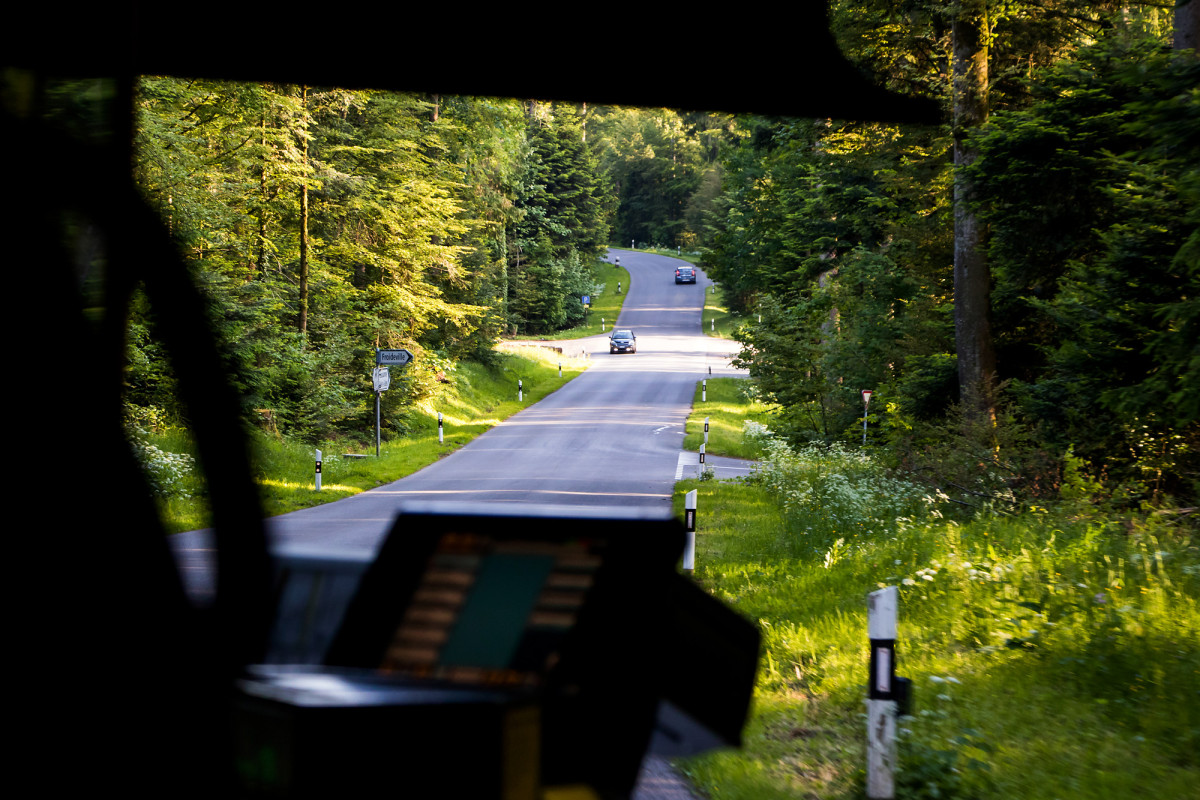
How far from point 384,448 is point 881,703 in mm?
21135

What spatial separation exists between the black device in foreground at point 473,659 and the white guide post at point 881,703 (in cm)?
361

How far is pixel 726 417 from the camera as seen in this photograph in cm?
3409

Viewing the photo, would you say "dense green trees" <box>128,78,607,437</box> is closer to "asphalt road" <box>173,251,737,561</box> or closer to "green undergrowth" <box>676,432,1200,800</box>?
"asphalt road" <box>173,251,737,561</box>

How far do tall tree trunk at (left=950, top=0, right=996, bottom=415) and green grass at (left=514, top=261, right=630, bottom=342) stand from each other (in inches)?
1672

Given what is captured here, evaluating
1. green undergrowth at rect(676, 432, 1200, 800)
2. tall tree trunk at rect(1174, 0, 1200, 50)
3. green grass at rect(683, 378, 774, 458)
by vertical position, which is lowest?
green grass at rect(683, 378, 774, 458)

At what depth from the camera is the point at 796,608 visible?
778 cm

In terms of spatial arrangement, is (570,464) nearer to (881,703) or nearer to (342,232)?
(342,232)

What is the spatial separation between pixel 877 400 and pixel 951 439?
21.9 ft

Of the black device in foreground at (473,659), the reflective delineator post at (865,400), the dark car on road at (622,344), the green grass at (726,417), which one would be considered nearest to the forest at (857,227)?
the reflective delineator post at (865,400)

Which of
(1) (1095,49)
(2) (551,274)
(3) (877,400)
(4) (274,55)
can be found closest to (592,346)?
(2) (551,274)

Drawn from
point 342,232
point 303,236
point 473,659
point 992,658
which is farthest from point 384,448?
point 473,659

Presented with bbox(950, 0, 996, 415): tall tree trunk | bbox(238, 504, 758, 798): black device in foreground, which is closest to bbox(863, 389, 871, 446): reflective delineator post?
bbox(950, 0, 996, 415): tall tree trunk

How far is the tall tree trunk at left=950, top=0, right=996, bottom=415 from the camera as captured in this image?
1320cm

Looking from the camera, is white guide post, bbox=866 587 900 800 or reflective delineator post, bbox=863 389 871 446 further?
reflective delineator post, bbox=863 389 871 446
